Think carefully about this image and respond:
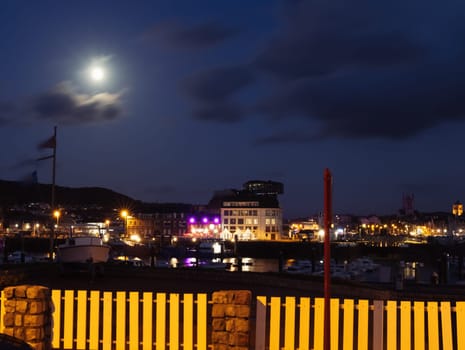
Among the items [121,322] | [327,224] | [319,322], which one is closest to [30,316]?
[121,322]

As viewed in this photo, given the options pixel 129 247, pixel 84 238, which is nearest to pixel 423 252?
pixel 129 247

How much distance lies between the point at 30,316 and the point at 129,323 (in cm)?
176

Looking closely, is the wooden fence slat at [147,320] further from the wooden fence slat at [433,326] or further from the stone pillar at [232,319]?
the wooden fence slat at [433,326]

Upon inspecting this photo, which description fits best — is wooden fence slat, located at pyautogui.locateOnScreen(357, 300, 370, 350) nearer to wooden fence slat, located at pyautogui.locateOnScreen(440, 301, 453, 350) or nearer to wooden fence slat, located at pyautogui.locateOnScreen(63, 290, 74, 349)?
wooden fence slat, located at pyautogui.locateOnScreen(440, 301, 453, 350)

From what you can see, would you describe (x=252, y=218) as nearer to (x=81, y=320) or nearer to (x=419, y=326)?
(x=81, y=320)

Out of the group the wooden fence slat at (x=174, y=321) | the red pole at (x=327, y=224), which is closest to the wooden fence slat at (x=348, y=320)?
the red pole at (x=327, y=224)

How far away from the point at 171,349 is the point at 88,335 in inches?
73.4

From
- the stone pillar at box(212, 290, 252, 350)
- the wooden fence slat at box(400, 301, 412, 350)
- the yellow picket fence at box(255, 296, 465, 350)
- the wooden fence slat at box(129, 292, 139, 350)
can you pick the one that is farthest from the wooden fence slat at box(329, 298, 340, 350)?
the wooden fence slat at box(129, 292, 139, 350)

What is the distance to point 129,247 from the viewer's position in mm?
101500

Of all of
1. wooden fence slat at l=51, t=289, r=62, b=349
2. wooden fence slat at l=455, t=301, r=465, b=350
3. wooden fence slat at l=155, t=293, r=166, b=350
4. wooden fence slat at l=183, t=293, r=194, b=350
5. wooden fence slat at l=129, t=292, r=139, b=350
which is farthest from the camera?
wooden fence slat at l=51, t=289, r=62, b=349

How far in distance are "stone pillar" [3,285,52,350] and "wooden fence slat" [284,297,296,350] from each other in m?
4.20

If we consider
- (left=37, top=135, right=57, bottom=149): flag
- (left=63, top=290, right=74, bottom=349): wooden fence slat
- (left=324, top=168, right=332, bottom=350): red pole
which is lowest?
(left=63, top=290, right=74, bottom=349): wooden fence slat

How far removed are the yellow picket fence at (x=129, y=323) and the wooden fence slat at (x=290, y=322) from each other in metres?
1.43

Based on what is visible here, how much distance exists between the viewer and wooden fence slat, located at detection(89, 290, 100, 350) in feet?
38.2
